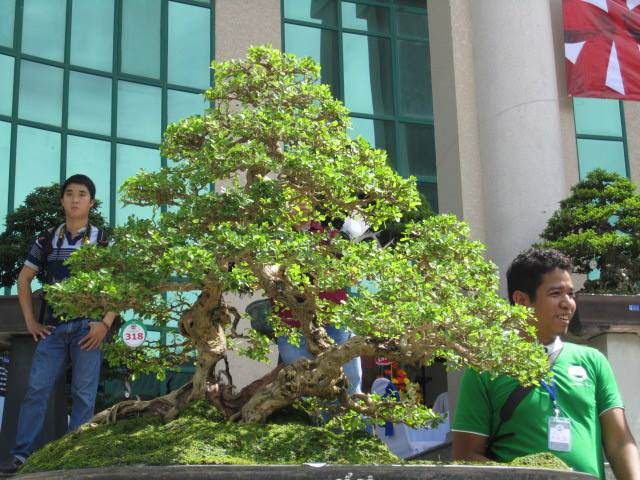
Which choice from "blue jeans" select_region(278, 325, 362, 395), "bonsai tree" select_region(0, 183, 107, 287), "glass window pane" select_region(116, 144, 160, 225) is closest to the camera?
"blue jeans" select_region(278, 325, 362, 395)

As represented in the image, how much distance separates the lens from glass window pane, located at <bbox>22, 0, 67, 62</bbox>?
11070mm

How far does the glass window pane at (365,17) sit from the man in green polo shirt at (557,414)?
9473mm

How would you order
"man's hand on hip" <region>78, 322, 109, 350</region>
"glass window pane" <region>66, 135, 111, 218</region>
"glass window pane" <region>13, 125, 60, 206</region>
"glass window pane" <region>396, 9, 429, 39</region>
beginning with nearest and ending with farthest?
"man's hand on hip" <region>78, 322, 109, 350</region>
"glass window pane" <region>13, 125, 60, 206</region>
"glass window pane" <region>66, 135, 111, 218</region>
"glass window pane" <region>396, 9, 429, 39</region>

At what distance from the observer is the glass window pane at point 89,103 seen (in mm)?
11109

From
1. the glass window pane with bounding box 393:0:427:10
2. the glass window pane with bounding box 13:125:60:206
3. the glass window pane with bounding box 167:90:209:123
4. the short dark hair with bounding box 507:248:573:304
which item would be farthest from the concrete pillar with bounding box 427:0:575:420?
the short dark hair with bounding box 507:248:573:304

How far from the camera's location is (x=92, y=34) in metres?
11.4

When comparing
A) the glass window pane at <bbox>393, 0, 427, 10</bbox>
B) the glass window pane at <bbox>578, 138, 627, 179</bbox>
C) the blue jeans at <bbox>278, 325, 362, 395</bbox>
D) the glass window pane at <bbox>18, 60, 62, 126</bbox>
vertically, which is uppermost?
the glass window pane at <bbox>393, 0, 427, 10</bbox>

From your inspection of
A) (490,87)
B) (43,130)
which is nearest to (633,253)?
(490,87)

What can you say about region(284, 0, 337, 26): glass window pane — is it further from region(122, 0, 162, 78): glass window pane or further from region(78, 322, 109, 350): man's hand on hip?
region(78, 322, 109, 350): man's hand on hip

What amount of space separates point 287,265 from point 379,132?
334 inches

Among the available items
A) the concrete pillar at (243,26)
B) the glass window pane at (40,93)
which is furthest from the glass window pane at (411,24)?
the glass window pane at (40,93)

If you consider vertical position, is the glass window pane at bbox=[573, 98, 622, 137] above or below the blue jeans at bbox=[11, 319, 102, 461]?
above

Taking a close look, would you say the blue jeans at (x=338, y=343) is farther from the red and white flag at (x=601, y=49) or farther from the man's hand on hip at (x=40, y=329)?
the red and white flag at (x=601, y=49)

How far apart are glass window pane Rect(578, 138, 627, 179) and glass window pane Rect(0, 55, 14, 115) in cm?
640
